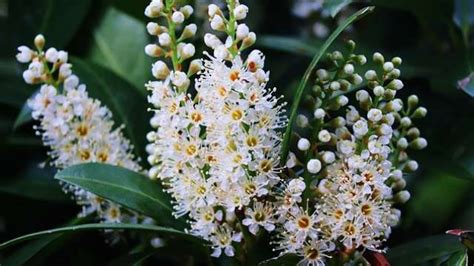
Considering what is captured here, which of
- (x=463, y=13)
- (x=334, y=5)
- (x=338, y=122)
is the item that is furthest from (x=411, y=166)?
(x=463, y=13)

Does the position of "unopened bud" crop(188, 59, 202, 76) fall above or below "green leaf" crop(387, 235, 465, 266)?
above

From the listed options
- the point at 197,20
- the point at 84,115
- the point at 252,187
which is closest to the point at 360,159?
the point at 252,187

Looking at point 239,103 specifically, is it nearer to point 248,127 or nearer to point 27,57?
point 248,127

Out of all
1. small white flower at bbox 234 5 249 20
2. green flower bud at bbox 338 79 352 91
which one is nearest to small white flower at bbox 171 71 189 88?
small white flower at bbox 234 5 249 20

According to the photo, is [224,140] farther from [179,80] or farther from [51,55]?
[51,55]

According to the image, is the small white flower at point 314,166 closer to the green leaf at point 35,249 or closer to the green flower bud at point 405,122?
the green flower bud at point 405,122

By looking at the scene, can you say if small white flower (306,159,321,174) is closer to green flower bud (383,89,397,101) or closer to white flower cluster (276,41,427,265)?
white flower cluster (276,41,427,265)
